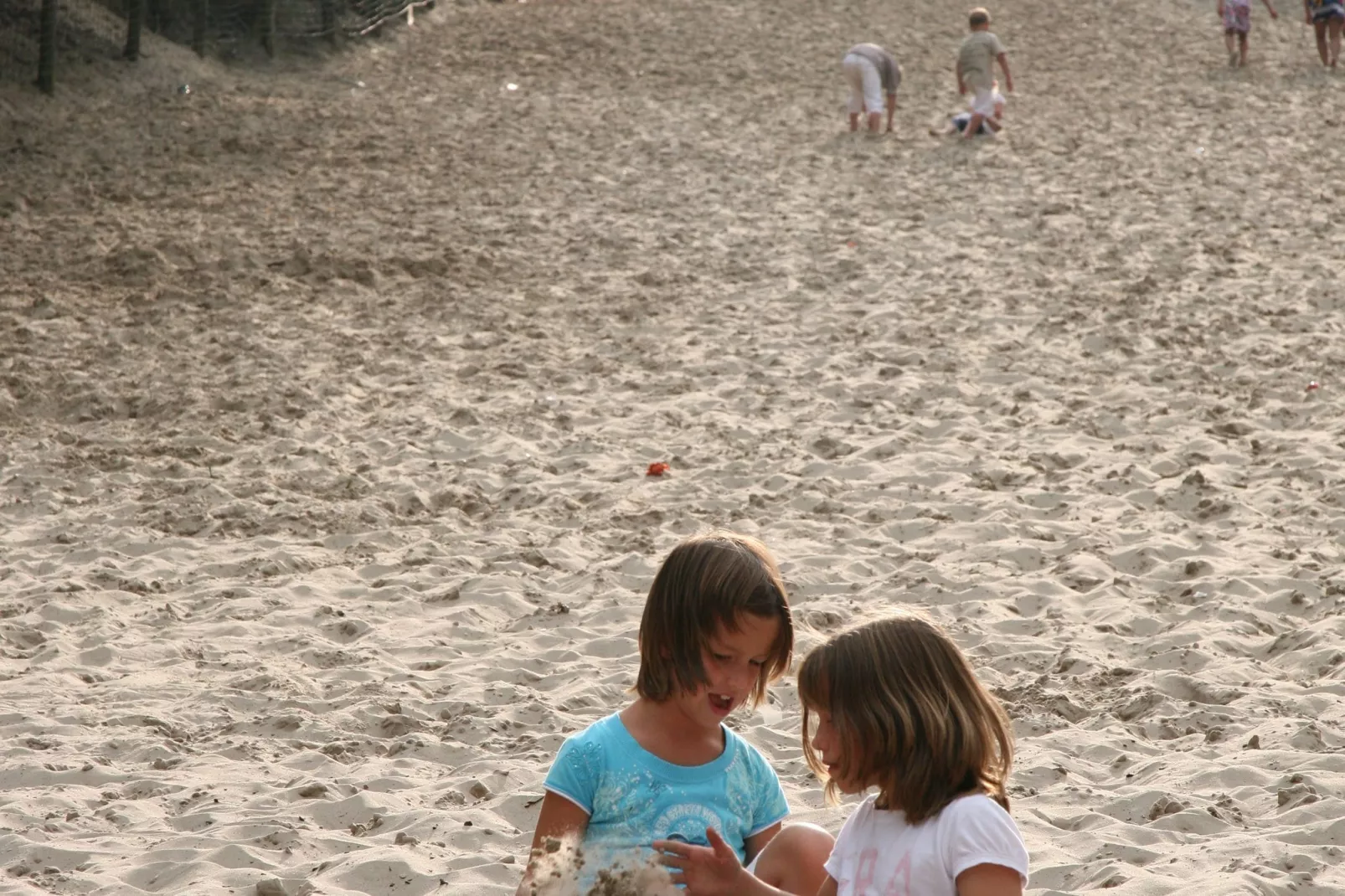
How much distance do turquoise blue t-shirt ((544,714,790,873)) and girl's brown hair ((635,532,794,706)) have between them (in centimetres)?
14

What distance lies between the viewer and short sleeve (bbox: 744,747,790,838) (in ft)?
10.4

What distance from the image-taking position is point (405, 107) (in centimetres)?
1606

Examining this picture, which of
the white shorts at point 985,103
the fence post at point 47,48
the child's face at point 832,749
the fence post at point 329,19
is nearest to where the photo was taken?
the child's face at point 832,749

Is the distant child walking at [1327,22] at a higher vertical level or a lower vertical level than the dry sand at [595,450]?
higher

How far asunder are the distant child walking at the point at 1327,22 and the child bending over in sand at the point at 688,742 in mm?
16755

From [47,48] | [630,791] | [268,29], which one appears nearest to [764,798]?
[630,791]

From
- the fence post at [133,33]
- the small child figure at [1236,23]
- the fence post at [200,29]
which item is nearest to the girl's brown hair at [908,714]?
the fence post at [133,33]

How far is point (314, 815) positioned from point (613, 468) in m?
3.48

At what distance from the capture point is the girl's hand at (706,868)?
2754mm

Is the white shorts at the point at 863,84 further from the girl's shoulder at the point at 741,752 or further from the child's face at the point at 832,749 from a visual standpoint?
the child's face at the point at 832,749

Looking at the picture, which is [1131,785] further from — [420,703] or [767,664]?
[420,703]

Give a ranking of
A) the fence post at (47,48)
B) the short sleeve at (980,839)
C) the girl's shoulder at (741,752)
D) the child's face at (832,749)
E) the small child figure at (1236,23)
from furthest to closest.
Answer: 1. the small child figure at (1236,23)
2. the fence post at (47,48)
3. the girl's shoulder at (741,752)
4. the child's face at (832,749)
5. the short sleeve at (980,839)

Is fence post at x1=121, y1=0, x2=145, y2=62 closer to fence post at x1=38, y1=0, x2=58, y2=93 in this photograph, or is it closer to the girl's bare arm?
fence post at x1=38, y1=0, x2=58, y2=93

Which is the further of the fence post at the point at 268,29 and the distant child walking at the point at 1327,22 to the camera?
the fence post at the point at 268,29
